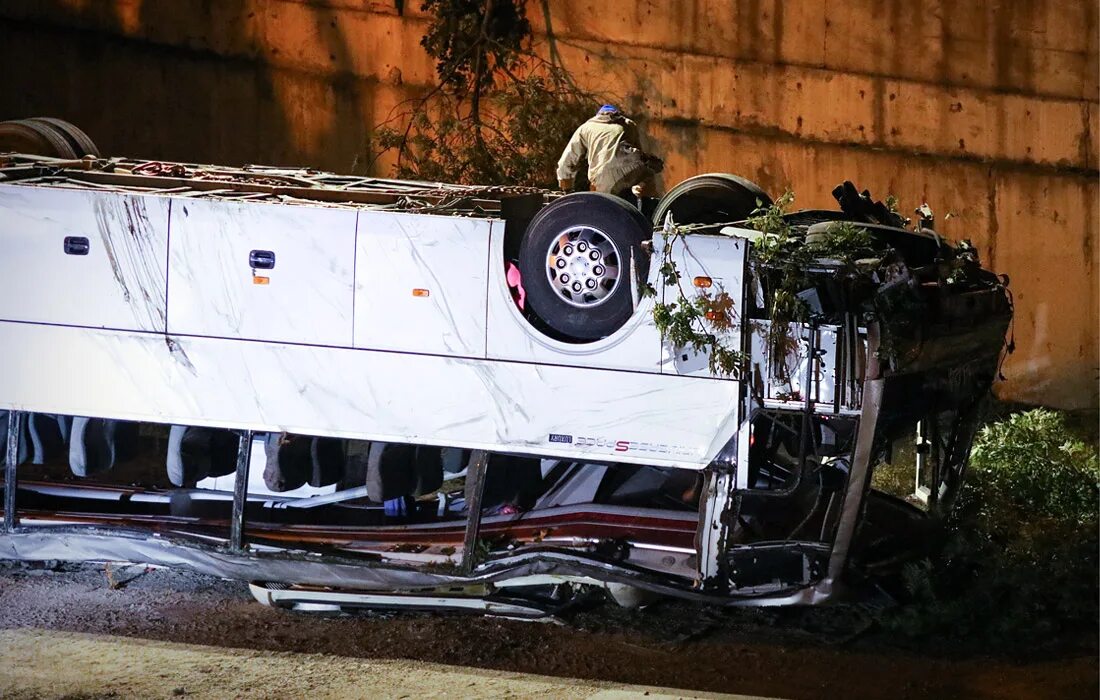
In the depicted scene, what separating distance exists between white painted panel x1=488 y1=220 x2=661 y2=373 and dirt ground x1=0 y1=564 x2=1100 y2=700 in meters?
1.50

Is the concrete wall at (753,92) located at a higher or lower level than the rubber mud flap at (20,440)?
higher

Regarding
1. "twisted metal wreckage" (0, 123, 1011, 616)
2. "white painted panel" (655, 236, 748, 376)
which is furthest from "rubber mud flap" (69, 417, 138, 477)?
"white painted panel" (655, 236, 748, 376)

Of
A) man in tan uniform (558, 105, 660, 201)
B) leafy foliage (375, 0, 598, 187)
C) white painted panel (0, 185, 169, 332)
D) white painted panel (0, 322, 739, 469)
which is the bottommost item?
white painted panel (0, 322, 739, 469)

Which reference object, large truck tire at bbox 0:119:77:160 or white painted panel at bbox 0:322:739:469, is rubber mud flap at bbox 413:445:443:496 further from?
large truck tire at bbox 0:119:77:160

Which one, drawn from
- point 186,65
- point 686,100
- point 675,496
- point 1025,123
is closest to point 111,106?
point 186,65

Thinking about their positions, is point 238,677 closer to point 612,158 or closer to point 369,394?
point 369,394

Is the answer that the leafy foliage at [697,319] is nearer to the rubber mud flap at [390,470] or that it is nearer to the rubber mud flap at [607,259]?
the rubber mud flap at [607,259]

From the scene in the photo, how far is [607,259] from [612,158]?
169 cm

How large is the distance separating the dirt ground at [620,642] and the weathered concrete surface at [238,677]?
108 mm

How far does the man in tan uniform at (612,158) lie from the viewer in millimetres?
6445

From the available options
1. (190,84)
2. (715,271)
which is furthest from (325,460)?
(190,84)

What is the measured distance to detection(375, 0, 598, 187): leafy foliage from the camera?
33.3 ft

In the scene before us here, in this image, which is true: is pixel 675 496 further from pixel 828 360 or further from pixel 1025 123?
pixel 1025 123

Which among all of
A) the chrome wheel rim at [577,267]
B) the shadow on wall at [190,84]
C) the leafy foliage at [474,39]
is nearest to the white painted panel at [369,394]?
the chrome wheel rim at [577,267]
